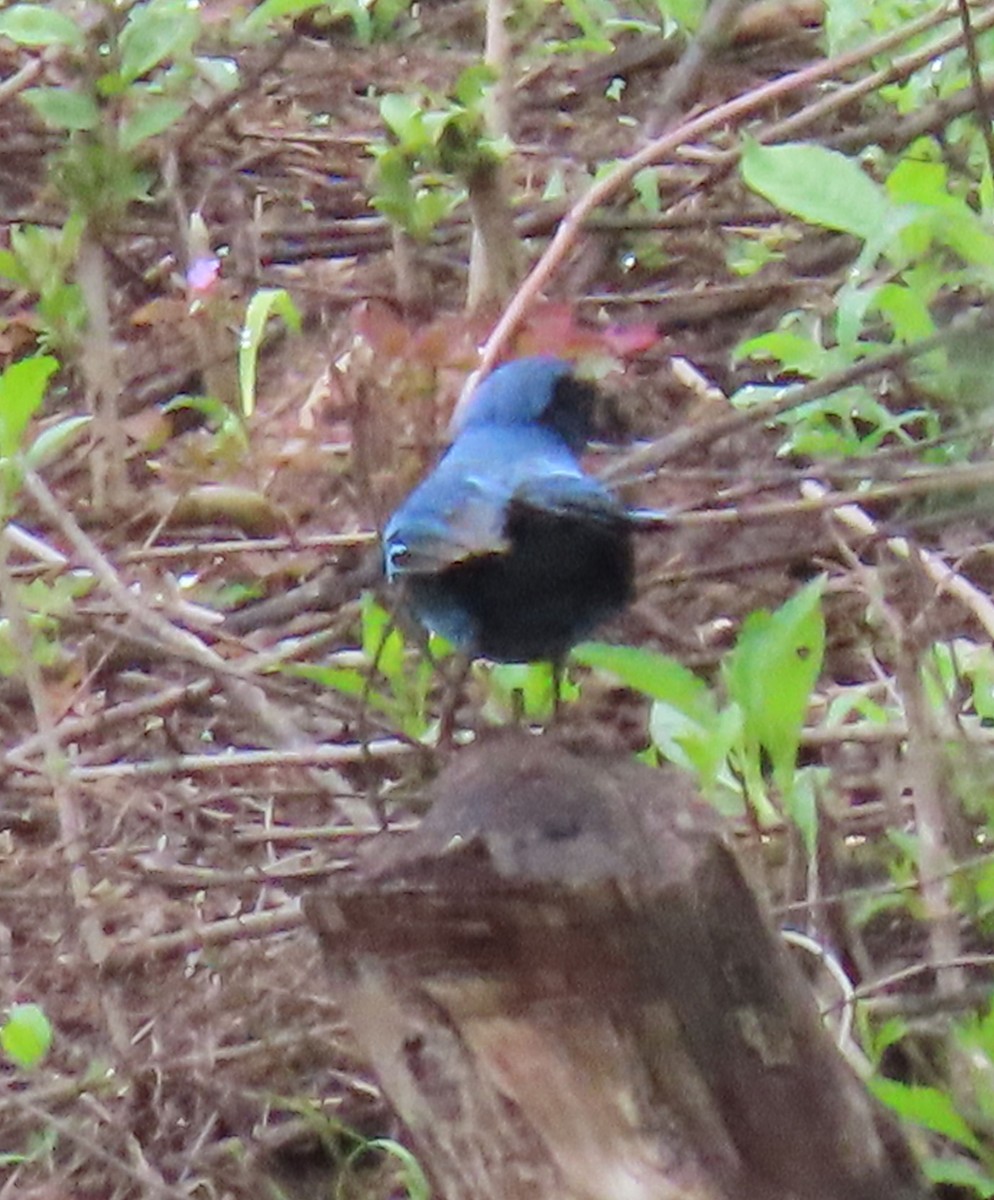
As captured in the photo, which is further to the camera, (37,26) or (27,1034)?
(37,26)

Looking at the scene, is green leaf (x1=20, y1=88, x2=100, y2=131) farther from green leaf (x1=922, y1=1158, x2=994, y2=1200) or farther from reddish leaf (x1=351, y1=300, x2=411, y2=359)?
green leaf (x1=922, y1=1158, x2=994, y2=1200)

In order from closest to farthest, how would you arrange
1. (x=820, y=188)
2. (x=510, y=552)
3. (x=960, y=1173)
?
1. (x=510, y=552)
2. (x=960, y=1173)
3. (x=820, y=188)

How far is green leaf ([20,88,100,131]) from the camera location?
3.19 metres

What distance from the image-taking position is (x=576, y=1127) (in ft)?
5.48

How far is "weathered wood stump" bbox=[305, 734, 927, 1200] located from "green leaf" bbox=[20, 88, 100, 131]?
1913 millimetres

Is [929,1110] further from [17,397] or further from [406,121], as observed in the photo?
[406,121]

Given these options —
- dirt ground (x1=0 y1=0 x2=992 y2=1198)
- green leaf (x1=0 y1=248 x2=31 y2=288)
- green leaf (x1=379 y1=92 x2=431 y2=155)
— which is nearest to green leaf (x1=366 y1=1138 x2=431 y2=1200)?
dirt ground (x1=0 y1=0 x2=992 y2=1198)

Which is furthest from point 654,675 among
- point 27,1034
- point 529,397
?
point 27,1034

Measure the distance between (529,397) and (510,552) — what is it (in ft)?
1.33

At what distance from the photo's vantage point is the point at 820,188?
2.23 metres

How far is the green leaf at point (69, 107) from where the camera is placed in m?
3.19

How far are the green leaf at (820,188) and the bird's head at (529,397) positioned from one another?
343 mm

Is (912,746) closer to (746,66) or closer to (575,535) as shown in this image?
(575,535)

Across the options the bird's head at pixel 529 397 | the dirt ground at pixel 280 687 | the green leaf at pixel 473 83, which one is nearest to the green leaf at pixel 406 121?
the green leaf at pixel 473 83
